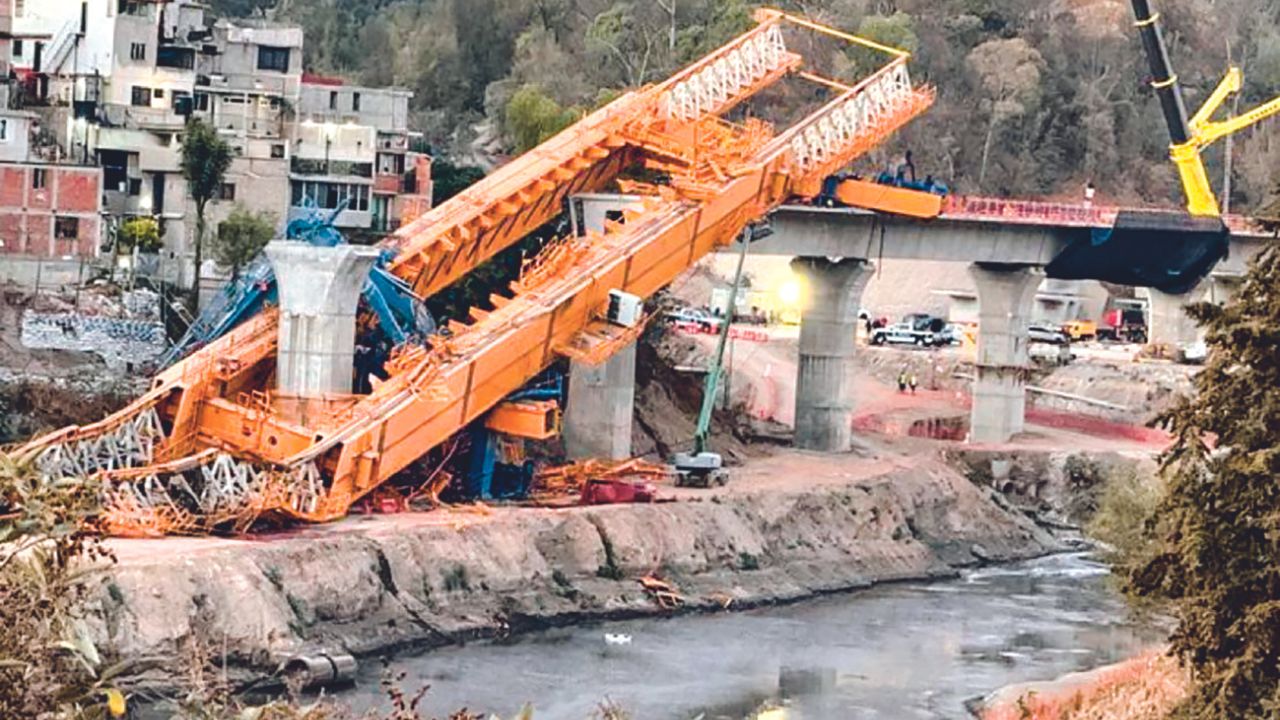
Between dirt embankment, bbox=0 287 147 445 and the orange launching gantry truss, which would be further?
dirt embankment, bbox=0 287 147 445

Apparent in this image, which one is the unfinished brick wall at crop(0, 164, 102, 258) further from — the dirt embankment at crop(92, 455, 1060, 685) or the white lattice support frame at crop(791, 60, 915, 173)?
the white lattice support frame at crop(791, 60, 915, 173)

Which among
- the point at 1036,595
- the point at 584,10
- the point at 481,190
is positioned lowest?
the point at 1036,595

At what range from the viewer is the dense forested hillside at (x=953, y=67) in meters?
135

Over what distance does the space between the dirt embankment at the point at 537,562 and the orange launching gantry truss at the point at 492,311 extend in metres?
1.77

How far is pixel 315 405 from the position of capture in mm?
64562

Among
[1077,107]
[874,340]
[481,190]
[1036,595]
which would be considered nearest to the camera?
[1036,595]

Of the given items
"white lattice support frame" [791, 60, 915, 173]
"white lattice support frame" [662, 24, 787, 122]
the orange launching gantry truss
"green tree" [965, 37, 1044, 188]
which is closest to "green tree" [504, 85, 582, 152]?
the orange launching gantry truss

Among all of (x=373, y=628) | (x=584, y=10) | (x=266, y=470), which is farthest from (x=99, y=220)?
(x=584, y=10)

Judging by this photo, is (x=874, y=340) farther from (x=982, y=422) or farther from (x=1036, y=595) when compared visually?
(x=1036, y=595)

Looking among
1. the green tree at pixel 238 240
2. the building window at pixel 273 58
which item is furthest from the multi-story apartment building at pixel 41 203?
the building window at pixel 273 58

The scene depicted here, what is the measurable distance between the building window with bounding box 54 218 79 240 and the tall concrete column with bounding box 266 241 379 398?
40.9 ft

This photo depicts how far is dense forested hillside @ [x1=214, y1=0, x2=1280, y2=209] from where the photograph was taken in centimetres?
13500

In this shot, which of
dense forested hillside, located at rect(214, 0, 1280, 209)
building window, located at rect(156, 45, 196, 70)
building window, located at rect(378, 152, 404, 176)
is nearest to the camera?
building window, located at rect(156, 45, 196, 70)

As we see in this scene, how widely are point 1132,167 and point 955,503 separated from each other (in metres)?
65.1
